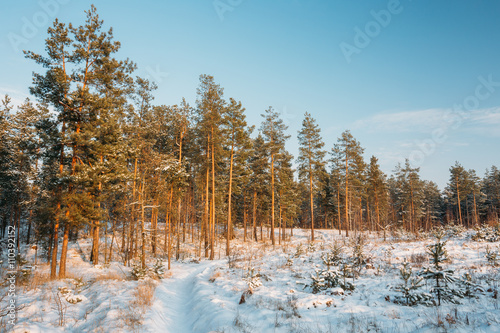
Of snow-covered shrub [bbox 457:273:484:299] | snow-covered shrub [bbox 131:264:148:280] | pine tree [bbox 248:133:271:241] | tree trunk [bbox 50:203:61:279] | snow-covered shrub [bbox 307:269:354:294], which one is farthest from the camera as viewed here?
pine tree [bbox 248:133:271:241]

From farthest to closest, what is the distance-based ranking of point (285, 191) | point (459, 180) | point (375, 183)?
point (459, 180), point (375, 183), point (285, 191)

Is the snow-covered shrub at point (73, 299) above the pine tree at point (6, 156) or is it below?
below

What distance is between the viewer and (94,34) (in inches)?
663

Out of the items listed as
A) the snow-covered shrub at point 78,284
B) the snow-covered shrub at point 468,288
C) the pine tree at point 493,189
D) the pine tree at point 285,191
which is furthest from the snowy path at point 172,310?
the pine tree at point 493,189

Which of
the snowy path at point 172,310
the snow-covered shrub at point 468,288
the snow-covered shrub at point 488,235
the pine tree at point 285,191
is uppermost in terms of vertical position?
the pine tree at point 285,191

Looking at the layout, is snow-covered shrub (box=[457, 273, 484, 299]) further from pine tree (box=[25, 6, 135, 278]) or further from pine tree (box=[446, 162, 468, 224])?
pine tree (box=[446, 162, 468, 224])

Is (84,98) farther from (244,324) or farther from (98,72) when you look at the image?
(244,324)

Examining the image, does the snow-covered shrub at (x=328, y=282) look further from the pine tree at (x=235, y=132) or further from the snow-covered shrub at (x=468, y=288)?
the pine tree at (x=235, y=132)

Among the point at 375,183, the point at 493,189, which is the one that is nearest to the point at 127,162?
the point at 375,183

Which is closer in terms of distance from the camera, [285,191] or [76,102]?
[76,102]

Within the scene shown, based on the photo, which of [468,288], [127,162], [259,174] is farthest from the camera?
[259,174]

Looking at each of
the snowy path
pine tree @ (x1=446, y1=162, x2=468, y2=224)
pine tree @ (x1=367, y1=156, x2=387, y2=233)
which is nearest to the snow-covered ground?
the snowy path

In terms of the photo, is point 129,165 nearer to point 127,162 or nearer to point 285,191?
point 127,162

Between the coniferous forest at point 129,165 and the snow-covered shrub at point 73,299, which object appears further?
the coniferous forest at point 129,165
